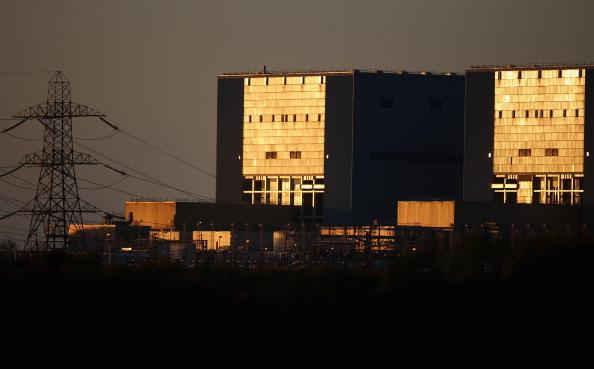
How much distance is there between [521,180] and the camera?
100062 mm

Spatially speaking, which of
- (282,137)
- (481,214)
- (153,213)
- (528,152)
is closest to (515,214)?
(481,214)

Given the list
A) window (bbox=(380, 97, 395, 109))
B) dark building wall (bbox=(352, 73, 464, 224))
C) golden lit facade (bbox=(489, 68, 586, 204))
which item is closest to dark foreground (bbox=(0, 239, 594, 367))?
golden lit facade (bbox=(489, 68, 586, 204))

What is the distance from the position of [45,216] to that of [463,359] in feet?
82.0

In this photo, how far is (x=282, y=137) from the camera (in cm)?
10781

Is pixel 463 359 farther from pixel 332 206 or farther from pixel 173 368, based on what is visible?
pixel 332 206

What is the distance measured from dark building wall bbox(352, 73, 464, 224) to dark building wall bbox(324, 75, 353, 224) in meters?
0.46

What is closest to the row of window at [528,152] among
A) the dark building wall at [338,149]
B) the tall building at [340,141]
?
the tall building at [340,141]

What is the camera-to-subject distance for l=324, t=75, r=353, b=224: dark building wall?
103 m

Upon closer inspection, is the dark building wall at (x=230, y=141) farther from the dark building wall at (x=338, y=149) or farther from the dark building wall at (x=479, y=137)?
the dark building wall at (x=479, y=137)

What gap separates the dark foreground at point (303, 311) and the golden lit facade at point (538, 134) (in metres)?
32.5

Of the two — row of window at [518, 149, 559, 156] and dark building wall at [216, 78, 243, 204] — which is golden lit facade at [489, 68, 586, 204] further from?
dark building wall at [216, 78, 243, 204]

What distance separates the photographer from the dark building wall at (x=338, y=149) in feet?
339

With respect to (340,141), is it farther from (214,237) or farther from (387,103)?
(214,237)

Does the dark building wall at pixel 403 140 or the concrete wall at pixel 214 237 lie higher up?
the dark building wall at pixel 403 140
